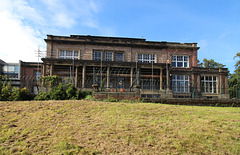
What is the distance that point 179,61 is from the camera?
2448 centimetres

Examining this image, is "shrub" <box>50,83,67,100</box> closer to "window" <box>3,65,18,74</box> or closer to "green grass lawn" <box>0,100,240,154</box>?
"green grass lawn" <box>0,100,240,154</box>

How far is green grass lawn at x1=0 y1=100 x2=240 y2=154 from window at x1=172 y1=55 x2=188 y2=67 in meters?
18.7

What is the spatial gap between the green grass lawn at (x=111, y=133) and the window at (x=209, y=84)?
1806 cm

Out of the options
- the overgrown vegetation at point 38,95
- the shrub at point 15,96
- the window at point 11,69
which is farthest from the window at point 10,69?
the shrub at point 15,96

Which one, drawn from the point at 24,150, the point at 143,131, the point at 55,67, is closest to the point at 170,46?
the point at 55,67

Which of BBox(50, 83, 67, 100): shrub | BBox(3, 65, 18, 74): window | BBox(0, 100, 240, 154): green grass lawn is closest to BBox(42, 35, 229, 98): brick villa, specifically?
BBox(50, 83, 67, 100): shrub

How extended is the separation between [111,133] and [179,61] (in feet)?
71.7

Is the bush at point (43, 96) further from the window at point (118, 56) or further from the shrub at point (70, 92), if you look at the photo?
the window at point (118, 56)

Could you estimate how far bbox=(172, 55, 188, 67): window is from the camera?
80.0ft

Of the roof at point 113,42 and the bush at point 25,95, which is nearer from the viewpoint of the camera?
the bush at point 25,95

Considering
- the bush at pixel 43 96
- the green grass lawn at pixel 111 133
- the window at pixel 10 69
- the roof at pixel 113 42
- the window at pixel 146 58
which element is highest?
the roof at pixel 113 42

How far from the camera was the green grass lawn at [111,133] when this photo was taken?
414 centimetres

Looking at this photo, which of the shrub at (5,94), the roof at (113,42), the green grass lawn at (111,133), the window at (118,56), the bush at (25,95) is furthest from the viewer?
the window at (118,56)

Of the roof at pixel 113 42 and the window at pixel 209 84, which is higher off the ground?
the roof at pixel 113 42
